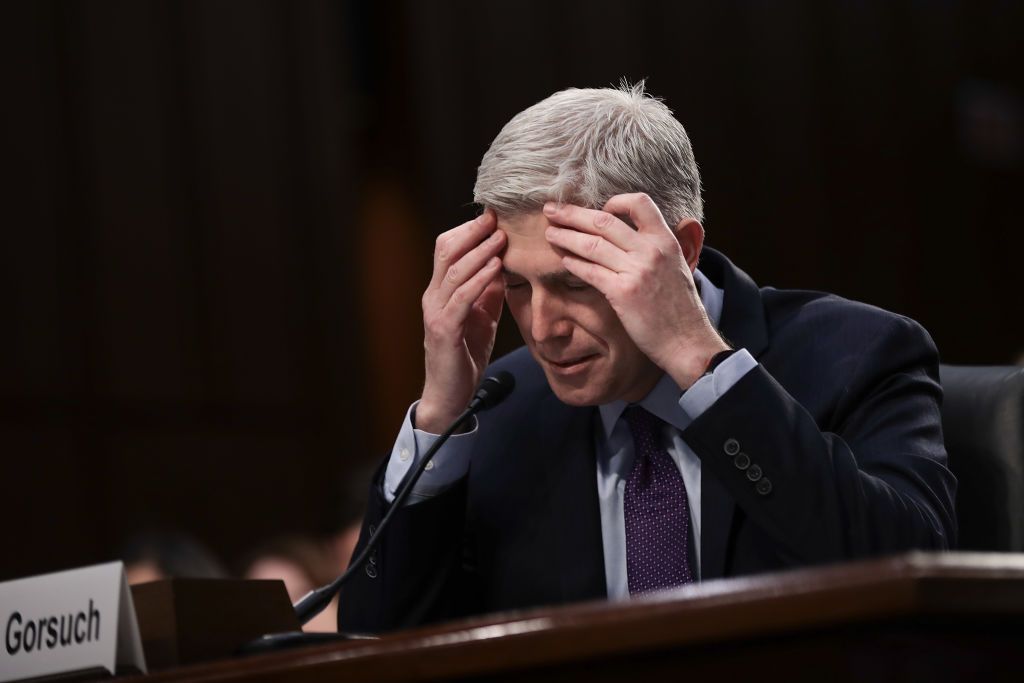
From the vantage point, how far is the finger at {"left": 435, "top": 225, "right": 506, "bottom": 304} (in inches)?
70.9

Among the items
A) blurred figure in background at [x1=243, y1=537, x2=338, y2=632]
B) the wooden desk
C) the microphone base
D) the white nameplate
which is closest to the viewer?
the wooden desk

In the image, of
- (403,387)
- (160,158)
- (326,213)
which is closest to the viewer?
(160,158)

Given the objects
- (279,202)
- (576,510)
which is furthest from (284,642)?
(279,202)

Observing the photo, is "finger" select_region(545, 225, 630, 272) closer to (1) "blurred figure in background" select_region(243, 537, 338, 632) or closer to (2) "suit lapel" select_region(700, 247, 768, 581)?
(2) "suit lapel" select_region(700, 247, 768, 581)

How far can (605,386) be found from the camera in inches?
69.8

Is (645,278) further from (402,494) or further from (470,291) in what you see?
(402,494)

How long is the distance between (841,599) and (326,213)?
4.38 meters

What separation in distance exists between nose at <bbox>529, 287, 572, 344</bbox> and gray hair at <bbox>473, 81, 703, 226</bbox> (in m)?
0.12

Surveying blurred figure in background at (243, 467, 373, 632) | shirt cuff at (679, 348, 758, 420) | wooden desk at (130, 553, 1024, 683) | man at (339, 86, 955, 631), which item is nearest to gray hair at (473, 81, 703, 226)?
man at (339, 86, 955, 631)

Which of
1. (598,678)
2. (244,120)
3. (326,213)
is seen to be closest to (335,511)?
(326,213)

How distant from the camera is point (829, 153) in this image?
6578mm

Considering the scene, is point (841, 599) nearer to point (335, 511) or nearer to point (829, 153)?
point (335, 511)

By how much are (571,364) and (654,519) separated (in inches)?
9.3

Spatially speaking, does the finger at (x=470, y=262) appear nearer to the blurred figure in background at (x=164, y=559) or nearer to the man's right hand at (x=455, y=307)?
the man's right hand at (x=455, y=307)
